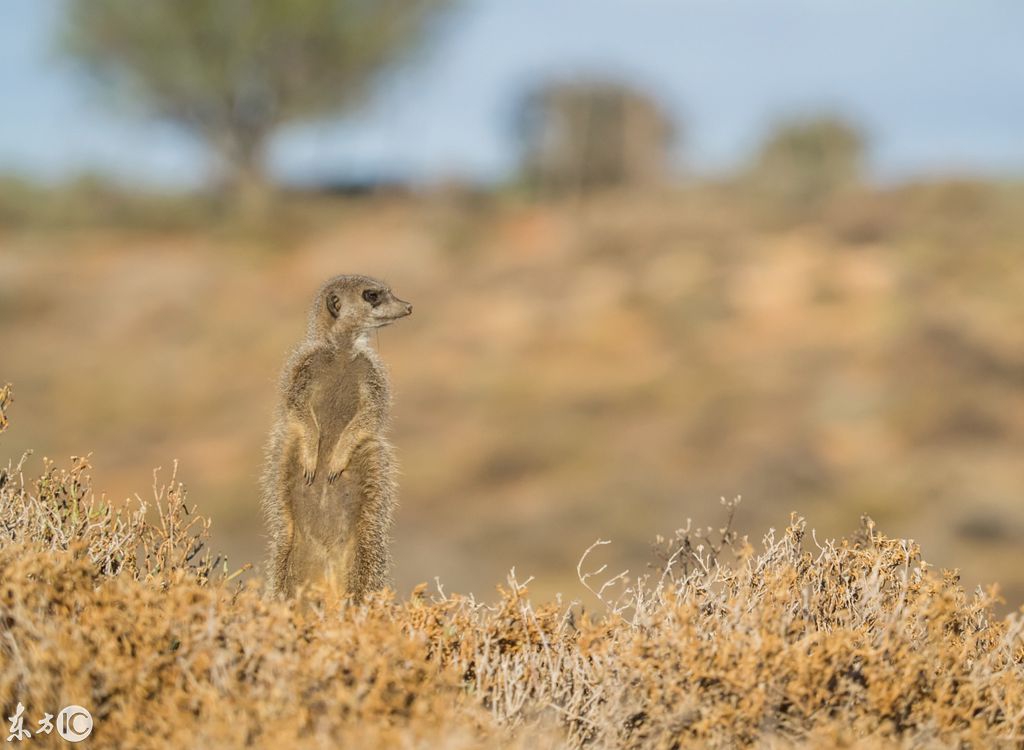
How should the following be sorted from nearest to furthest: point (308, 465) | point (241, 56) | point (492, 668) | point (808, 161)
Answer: point (492, 668) → point (308, 465) → point (241, 56) → point (808, 161)

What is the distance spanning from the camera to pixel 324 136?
41.0 m

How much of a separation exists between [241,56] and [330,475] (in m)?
35.7

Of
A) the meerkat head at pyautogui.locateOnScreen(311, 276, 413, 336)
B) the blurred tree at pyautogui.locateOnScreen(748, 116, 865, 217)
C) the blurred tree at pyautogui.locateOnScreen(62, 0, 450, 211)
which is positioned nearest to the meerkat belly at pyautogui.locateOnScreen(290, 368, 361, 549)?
the meerkat head at pyautogui.locateOnScreen(311, 276, 413, 336)

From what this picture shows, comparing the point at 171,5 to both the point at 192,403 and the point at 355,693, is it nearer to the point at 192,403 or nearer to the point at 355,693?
the point at 192,403

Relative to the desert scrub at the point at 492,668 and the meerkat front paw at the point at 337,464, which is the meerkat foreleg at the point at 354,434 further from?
the desert scrub at the point at 492,668

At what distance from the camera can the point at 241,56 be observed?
38125 millimetres

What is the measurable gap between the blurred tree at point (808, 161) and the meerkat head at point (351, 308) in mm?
30628

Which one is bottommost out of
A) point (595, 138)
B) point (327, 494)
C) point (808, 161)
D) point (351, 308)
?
point (327, 494)

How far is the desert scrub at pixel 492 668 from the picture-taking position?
3365 mm

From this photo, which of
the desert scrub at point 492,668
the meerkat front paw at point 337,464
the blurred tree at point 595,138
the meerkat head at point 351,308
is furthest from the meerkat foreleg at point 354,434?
the blurred tree at point 595,138

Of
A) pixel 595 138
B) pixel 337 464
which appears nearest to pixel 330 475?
pixel 337 464

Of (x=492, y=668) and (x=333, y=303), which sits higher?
(x=333, y=303)

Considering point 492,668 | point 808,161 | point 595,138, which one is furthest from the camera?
point 595,138

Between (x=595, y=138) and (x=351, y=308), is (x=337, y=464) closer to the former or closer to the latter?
(x=351, y=308)
